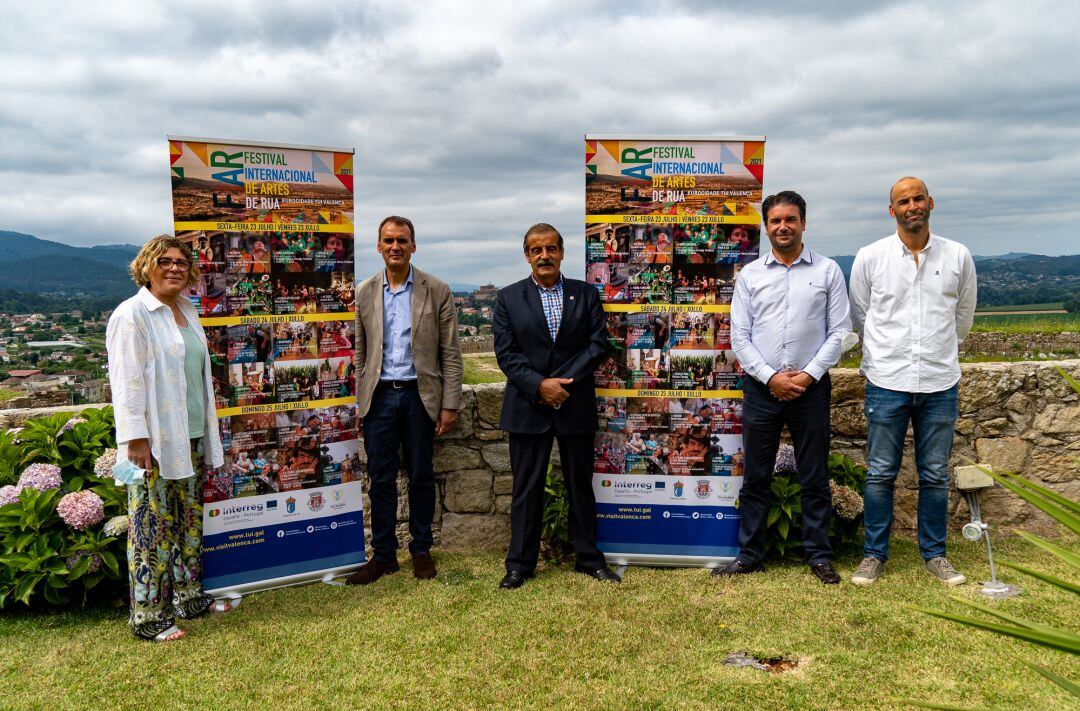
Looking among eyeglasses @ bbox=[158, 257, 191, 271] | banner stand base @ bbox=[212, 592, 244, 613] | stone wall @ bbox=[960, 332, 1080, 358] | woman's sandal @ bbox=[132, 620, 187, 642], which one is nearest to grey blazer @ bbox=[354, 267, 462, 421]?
eyeglasses @ bbox=[158, 257, 191, 271]

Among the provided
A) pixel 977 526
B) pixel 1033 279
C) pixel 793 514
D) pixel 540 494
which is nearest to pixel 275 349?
pixel 540 494

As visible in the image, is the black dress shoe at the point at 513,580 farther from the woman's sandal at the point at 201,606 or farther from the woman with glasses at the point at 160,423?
the woman with glasses at the point at 160,423

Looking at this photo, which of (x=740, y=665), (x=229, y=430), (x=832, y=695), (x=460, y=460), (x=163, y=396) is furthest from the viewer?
(x=460, y=460)

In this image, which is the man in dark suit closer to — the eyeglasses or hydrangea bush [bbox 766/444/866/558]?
hydrangea bush [bbox 766/444/866/558]

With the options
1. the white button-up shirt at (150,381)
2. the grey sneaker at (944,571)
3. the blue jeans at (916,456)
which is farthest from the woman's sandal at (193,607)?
the grey sneaker at (944,571)

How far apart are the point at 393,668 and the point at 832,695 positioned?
1.72 meters

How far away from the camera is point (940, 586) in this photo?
355 centimetres

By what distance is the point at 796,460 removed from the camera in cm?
377

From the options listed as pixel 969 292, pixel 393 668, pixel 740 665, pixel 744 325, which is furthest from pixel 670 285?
pixel 393 668

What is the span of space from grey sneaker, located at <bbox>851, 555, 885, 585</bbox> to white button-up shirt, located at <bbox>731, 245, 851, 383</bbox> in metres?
1.04

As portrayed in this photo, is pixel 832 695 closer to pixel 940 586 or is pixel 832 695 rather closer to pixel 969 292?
pixel 940 586

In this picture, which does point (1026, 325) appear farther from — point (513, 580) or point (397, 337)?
point (397, 337)

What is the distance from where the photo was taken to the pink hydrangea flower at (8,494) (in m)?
3.51

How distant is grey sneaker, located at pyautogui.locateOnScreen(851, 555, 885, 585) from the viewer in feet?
11.8
